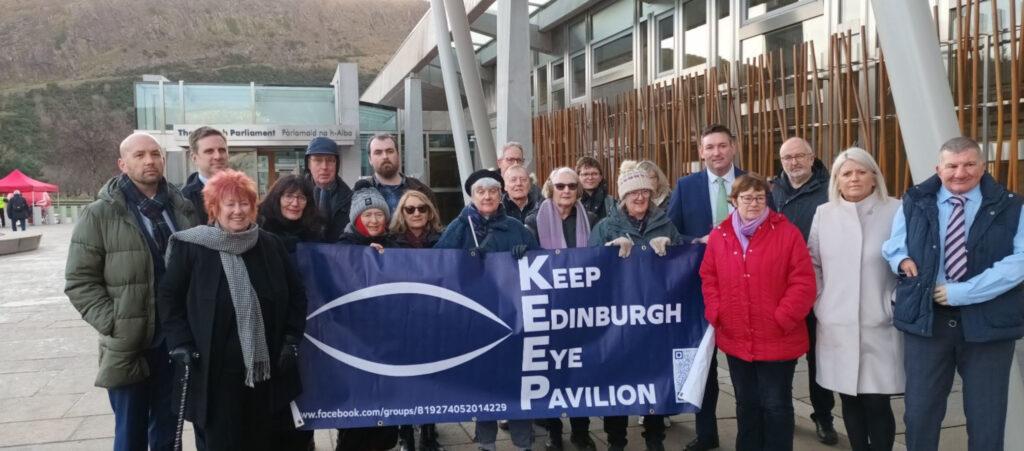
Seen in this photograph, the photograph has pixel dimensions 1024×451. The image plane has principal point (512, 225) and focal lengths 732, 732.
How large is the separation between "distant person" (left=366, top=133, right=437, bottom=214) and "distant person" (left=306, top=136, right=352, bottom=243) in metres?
0.24

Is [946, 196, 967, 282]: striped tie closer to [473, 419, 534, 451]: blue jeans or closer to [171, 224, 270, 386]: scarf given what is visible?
[473, 419, 534, 451]: blue jeans

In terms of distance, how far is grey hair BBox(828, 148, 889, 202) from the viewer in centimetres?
385

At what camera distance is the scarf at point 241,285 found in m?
3.40

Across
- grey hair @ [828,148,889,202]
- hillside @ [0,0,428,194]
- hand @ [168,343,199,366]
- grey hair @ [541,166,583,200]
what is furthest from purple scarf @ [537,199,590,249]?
hillside @ [0,0,428,194]

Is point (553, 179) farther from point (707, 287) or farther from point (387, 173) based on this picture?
point (707, 287)

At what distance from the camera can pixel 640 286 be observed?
4445mm

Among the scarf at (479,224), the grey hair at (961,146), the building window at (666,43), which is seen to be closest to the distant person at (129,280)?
the scarf at (479,224)

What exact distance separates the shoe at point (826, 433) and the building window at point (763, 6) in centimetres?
744

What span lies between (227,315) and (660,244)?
2.38 meters

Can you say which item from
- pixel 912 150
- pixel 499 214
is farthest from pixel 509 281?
pixel 912 150

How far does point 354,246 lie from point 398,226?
32 cm

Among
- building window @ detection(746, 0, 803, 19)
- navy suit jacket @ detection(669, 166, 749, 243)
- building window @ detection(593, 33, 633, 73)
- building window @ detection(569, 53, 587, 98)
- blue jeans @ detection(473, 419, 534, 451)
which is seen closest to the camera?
blue jeans @ detection(473, 419, 534, 451)

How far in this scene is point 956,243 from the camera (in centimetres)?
345

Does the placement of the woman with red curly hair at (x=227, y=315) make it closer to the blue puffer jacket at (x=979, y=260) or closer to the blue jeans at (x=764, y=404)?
the blue jeans at (x=764, y=404)
